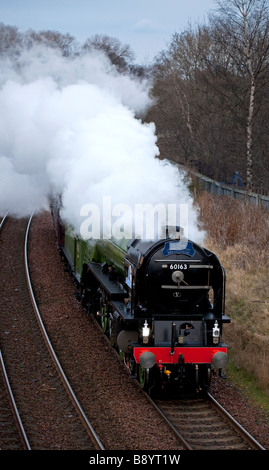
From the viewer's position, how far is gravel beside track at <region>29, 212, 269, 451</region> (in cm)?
707

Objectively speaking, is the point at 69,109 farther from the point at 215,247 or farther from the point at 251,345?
the point at 251,345

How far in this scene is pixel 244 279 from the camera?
12773 millimetres

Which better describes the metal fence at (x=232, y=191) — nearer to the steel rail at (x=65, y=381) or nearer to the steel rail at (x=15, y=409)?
the steel rail at (x=65, y=381)

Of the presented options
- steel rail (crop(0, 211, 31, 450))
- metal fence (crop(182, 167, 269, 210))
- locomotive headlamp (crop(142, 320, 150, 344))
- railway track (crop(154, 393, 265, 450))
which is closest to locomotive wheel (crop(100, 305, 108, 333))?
steel rail (crop(0, 211, 31, 450))

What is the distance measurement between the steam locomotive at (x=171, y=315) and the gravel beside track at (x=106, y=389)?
430mm

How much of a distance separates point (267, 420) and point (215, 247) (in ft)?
25.9

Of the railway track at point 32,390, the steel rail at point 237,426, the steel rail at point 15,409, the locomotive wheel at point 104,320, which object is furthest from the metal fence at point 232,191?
the steel rail at point 15,409

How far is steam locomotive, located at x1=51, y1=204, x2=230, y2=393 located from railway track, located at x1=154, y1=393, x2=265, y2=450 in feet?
1.04

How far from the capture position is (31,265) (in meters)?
16.3

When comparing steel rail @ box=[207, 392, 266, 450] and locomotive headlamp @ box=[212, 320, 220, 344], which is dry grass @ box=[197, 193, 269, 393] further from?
locomotive headlamp @ box=[212, 320, 220, 344]

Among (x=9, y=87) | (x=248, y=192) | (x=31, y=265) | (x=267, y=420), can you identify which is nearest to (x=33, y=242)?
(x=31, y=265)

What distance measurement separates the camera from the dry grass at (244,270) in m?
9.88

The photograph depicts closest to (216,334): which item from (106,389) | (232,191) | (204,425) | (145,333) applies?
(145,333)

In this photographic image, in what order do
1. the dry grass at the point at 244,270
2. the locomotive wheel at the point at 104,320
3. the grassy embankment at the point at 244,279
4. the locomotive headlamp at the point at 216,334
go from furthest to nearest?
the locomotive wheel at the point at 104,320, the dry grass at the point at 244,270, the grassy embankment at the point at 244,279, the locomotive headlamp at the point at 216,334
